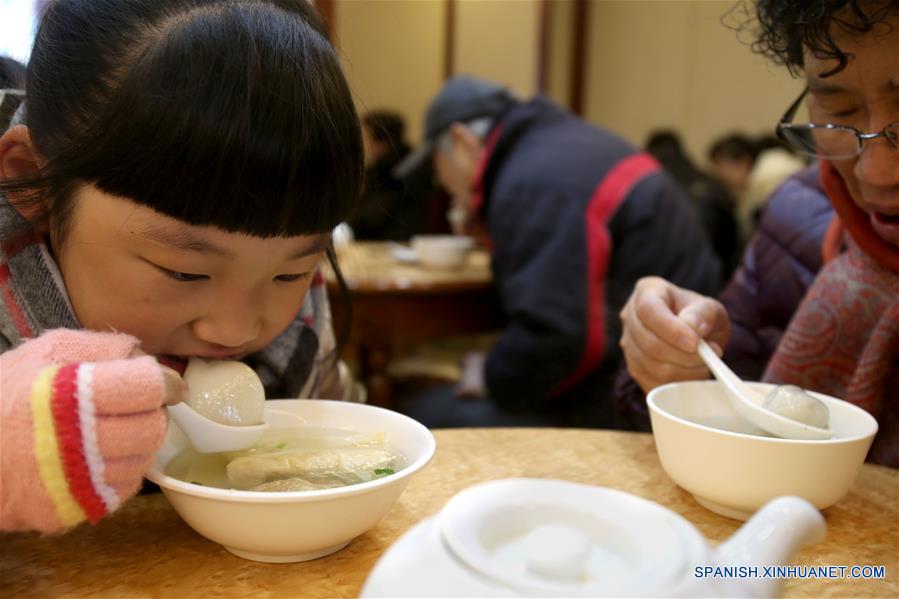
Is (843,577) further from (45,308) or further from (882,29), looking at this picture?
(45,308)

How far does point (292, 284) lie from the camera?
36.6 inches

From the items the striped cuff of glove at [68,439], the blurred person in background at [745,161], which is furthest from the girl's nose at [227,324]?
the blurred person in background at [745,161]

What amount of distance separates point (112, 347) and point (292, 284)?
266 mm

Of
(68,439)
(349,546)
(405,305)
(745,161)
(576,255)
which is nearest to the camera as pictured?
(68,439)

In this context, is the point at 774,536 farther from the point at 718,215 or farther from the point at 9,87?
the point at 718,215

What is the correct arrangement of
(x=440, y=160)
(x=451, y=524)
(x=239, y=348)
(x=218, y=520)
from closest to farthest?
(x=451, y=524)
(x=218, y=520)
(x=239, y=348)
(x=440, y=160)

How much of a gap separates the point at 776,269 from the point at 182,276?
4.22 feet

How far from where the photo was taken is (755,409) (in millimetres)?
942

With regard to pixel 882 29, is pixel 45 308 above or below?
below

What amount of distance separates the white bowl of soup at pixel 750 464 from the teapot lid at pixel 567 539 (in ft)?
1.20

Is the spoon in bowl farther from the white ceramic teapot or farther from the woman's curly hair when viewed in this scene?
the woman's curly hair

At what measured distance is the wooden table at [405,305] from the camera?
2.62 m

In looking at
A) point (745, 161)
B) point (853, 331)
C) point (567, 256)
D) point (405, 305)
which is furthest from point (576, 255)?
point (745, 161)

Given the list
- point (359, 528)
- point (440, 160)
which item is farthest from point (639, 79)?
point (359, 528)
